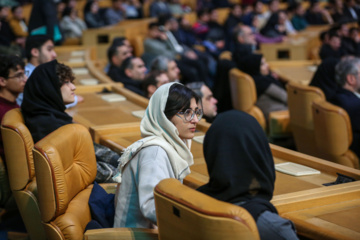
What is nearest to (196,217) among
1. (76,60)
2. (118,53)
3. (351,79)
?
(351,79)

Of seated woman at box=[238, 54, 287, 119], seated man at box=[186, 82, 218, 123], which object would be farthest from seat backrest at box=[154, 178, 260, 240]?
seated woman at box=[238, 54, 287, 119]

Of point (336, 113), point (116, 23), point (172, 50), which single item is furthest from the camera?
point (116, 23)

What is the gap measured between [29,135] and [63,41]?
5.87m

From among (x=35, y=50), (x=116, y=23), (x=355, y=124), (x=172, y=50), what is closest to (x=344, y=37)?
(x=172, y=50)

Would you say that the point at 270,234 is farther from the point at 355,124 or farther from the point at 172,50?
the point at 172,50

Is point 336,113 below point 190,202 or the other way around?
below

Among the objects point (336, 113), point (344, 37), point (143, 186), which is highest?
point (143, 186)

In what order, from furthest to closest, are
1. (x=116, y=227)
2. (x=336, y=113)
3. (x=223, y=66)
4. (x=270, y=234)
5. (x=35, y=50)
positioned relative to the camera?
(x=223, y=66) → (x=35, y=50) → (x=336, y=113) → (x=116, y=227) → (x=270, y=234)

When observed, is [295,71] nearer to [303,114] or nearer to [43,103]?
[303,114]

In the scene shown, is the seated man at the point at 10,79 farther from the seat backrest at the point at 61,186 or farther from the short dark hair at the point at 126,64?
the short dark hair at the point at 126,64

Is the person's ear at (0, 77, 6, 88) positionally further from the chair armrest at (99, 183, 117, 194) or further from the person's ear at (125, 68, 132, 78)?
the person's ear at (125, 68, 132, 78)

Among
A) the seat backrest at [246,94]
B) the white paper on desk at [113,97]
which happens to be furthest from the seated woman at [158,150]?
the seat backrest at [246,94]

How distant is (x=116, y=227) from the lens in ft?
6.66

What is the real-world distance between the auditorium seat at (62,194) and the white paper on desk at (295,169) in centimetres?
79
